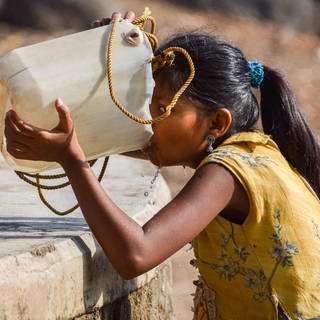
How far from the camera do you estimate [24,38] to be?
9.73 meters

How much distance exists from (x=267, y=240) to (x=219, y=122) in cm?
34

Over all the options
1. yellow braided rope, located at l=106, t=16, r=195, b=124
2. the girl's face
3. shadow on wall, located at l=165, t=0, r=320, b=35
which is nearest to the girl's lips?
the girl's face

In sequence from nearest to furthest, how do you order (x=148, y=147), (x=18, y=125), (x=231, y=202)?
(x=18, y=125), (x=231, y=202), (x=148, y=147)

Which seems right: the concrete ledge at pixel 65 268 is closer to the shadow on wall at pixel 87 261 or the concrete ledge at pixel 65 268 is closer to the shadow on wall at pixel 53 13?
the shadow on wall at pixel 87 261

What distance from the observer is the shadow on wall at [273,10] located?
11648 mm

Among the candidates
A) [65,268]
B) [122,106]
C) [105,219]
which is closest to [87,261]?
[65,268]

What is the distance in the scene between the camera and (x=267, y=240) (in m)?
2.34

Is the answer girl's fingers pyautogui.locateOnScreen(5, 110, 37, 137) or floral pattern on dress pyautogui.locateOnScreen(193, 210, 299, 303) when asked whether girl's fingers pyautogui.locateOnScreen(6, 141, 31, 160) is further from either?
floral pattern on dress pyautogui.locateOnScreen(193, 210, 299, 303)

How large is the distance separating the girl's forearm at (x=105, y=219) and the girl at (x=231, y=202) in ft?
0.04

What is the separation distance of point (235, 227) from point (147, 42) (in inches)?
21.1

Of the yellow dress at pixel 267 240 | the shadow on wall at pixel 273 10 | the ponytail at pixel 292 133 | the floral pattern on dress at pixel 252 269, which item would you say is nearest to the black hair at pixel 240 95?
the ponytail at pixel 292 133

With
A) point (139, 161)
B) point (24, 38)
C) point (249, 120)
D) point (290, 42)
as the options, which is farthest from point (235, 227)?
point (290, 42)

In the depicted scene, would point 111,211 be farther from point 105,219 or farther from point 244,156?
point 244,156

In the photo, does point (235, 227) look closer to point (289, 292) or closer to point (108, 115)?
point (289, 292)
